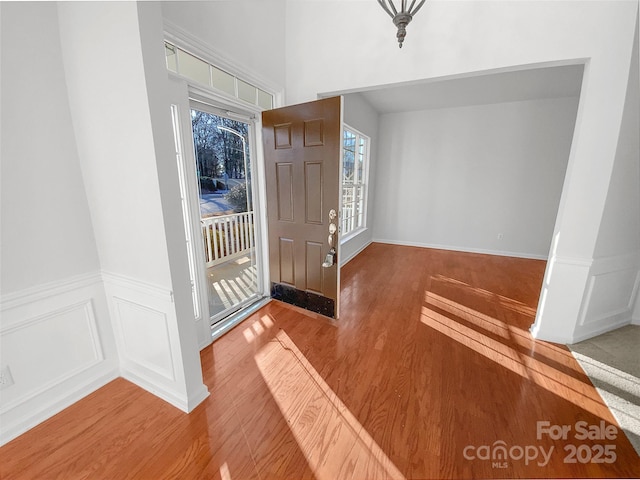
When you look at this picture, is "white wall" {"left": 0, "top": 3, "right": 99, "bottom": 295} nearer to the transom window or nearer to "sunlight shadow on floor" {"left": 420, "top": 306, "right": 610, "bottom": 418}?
"sunlight shadow on floor" {"left": 420, "top": 306, "right": 610, "bottom": 418}

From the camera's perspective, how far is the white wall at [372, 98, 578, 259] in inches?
174

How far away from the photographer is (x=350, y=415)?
1551mm

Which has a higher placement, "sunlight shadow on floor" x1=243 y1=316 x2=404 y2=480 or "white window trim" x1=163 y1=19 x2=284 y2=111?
"white window trim" x1=163 y1=19 x2=284 y2=111

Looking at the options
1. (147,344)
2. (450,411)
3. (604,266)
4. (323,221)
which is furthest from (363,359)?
(604,266)

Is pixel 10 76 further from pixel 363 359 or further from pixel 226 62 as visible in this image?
pixel 363 359

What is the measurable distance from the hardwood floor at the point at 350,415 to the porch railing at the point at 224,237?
1.20 m

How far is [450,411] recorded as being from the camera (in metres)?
1.58

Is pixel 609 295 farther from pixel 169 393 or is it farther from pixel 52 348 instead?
pixel 52 348

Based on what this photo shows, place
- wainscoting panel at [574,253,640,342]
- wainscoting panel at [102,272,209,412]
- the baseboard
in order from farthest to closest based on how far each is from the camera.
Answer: the baseboard, wainscoting panel at [574,253,640,342], wainscoting panel at [102,272,209,412]

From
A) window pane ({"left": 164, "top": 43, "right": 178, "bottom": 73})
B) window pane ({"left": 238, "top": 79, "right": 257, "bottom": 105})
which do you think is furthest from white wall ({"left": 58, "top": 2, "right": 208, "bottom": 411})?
window pane ({"left": 238, "top": 79, "right": 257, "bottom": 105})

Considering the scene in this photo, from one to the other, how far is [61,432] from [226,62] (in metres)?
2.65

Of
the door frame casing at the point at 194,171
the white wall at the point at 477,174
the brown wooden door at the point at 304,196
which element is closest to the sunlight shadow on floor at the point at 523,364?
the brown wooden door at the point at 304,196

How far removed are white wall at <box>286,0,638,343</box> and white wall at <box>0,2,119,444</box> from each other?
81.6 inches

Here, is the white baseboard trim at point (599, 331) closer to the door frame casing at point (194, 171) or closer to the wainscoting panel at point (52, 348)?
the door frame casing at point (194, 171)
